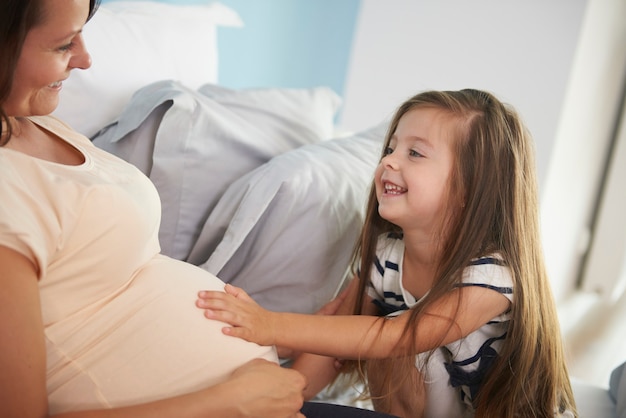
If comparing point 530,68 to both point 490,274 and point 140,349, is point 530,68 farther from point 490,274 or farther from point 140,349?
point 140,349

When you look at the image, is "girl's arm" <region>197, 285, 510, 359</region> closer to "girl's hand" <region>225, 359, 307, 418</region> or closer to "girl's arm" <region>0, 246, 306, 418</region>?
"girl's hand" <region>225, 359, 307, 418</region>

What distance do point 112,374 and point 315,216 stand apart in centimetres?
58

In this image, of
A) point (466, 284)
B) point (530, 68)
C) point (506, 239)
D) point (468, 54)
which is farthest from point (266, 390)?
point (468, 54)

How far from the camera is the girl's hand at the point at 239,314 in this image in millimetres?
935

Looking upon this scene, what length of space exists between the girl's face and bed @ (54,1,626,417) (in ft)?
0.55

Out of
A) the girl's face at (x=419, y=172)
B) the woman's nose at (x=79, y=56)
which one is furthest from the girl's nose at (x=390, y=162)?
the woman's nose at (x=79, y=56)

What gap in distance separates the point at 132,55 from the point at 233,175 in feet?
1.19

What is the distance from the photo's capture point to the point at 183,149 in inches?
49.7

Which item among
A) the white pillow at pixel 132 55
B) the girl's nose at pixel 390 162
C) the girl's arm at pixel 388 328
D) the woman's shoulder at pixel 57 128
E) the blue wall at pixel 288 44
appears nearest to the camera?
the woman's shoulder at pixel 57 128

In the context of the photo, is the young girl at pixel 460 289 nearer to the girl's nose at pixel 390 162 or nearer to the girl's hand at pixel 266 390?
the girl's nose at pixel 390 162

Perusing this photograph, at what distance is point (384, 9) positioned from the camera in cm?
289

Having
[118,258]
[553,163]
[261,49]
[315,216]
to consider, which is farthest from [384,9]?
[118,258]

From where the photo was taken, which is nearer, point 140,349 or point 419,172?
point 140,349

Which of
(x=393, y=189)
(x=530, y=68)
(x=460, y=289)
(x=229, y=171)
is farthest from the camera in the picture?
(x=530, y=68)
